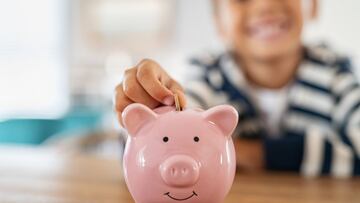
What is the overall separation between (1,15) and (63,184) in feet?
10.4

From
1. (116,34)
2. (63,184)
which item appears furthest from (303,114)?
(116,34)

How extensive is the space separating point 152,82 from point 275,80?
710 mm

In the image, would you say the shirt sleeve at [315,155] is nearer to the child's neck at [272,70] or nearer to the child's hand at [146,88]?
the child's neck at [272,70]

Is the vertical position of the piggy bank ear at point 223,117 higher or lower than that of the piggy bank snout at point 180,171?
higher

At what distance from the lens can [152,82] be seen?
383 mm

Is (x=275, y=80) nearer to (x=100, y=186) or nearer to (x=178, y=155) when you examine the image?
(x=100, y=186)

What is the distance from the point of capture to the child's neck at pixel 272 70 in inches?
40.5

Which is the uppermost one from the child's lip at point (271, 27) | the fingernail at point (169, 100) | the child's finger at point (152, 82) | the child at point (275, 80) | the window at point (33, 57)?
the child's finger at point (152, 82)

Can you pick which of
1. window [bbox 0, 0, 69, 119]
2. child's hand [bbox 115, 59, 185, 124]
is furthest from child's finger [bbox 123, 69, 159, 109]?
window [bbox 0, 0, 69, 119]

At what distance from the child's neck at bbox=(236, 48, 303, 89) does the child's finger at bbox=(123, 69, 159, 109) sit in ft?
2.15

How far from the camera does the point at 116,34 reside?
3600 mm

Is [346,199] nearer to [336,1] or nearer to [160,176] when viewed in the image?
[160,176]

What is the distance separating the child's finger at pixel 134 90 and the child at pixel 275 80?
48 cm

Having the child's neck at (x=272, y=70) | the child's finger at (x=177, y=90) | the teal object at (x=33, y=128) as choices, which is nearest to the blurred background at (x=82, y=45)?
the teal object at (x=33, y=128)
